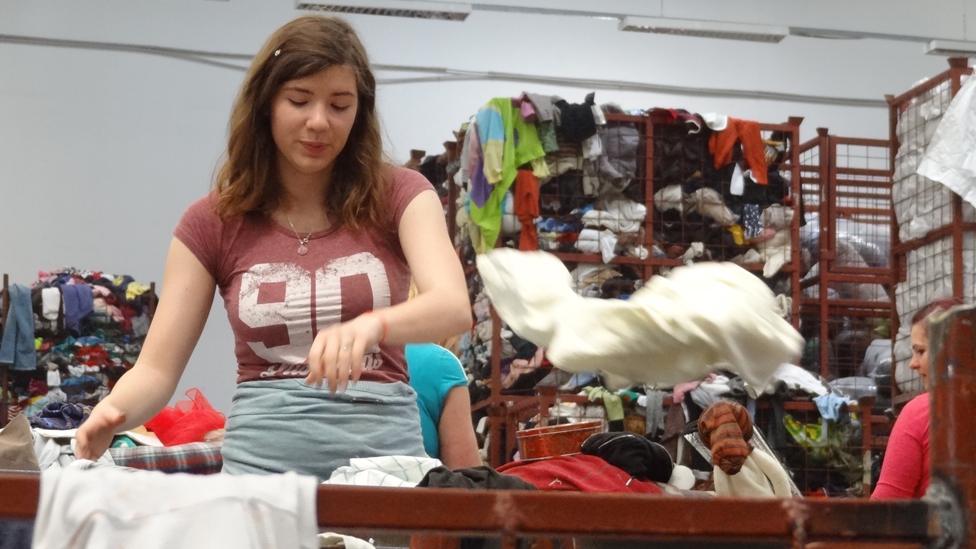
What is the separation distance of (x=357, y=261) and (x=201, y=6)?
444 inches

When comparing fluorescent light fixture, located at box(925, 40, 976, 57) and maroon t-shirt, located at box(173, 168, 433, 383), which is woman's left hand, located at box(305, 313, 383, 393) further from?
fluorescent light fixture, located at box(925, 40, 976, 57)

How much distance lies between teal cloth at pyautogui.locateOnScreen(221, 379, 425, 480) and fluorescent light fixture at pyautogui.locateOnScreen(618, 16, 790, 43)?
983 centimetres

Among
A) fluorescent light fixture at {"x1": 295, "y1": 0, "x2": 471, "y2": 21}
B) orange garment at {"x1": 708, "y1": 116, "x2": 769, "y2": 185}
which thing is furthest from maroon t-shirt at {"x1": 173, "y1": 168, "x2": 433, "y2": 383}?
fluorescent light fixture at {"x1": 295, "y1": 0, "x2": 471, "y2": 21}

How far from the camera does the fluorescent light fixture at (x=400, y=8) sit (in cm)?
1131

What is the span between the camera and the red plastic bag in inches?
210

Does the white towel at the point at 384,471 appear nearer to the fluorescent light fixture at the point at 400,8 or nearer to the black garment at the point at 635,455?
the black garment at the point at 635,455

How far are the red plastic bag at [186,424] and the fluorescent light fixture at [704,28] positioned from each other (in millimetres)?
6824

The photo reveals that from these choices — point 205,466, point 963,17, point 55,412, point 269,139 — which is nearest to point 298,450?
point 269,139

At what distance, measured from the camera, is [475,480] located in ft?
5.25

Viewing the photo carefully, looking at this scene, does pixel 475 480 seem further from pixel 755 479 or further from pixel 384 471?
pixel 755 479

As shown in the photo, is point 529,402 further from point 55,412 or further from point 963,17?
point 963,17

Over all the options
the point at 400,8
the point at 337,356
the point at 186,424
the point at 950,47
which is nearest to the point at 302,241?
the point at 337,356

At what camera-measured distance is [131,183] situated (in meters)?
12.4

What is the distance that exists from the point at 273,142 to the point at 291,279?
0.80ft
